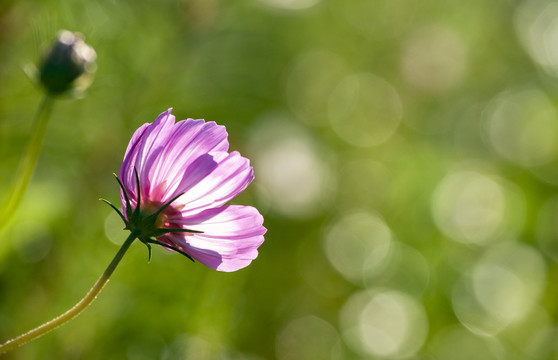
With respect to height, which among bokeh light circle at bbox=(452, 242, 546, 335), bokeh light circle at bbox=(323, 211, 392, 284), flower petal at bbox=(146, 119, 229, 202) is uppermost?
flower petal at bbox=(146, 119, 229, 202)

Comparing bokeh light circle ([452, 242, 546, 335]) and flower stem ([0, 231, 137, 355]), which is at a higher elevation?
flower stem ([0, 231, 137, 355])

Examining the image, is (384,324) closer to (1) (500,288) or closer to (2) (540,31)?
(1) (500,288)

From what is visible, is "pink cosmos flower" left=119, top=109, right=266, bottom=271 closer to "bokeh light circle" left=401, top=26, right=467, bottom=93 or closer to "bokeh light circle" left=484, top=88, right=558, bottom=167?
"bokeh light circle" left=484, top=88, right=558, bottom=167

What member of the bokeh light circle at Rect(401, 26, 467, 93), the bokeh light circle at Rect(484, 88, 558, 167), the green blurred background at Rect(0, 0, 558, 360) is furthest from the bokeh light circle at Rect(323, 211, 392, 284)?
the bokeh light circle at Rect(401, 26, 467, 93)

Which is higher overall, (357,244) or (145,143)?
(145,143)

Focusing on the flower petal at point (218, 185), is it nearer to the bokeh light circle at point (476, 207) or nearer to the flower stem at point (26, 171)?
the flower stem at point (26, 171)

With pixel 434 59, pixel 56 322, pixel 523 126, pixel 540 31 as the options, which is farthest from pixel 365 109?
pixel 56 322
